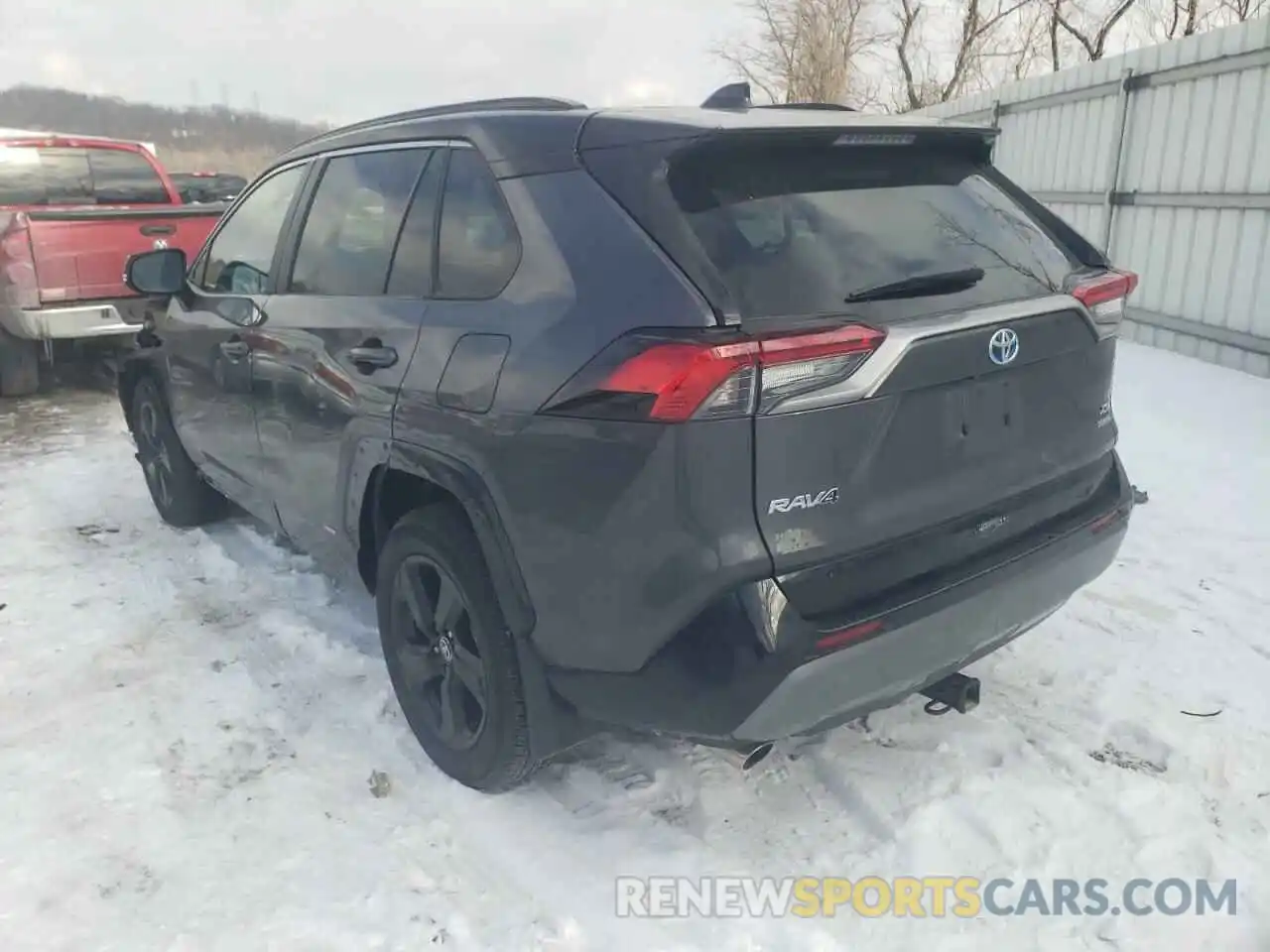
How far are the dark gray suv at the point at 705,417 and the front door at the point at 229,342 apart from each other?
2.48 feet

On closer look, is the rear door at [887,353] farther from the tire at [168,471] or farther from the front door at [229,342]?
the tire at [168,471]

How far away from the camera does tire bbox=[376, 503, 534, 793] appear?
2.54m

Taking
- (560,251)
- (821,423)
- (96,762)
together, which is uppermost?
(560,251)

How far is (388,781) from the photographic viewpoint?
9.50 ft

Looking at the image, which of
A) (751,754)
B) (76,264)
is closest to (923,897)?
(751,754)

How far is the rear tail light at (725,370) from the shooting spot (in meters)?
1.98

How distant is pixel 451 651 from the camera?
2795mm

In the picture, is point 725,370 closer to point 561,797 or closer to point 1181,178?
point 561,797

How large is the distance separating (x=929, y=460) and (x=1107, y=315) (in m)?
0.90

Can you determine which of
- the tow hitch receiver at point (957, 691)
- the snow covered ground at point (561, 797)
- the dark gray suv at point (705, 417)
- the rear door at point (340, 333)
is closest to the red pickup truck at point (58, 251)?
the snow covered ground at point (561, 797)

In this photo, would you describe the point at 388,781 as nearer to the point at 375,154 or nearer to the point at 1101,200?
the point at 375,154

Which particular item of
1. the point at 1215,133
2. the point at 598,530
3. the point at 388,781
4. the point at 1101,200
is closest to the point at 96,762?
the point at 388,781

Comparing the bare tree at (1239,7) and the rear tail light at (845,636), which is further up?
the bare tree at (1239,7)

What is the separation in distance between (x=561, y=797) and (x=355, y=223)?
1.92 meters
